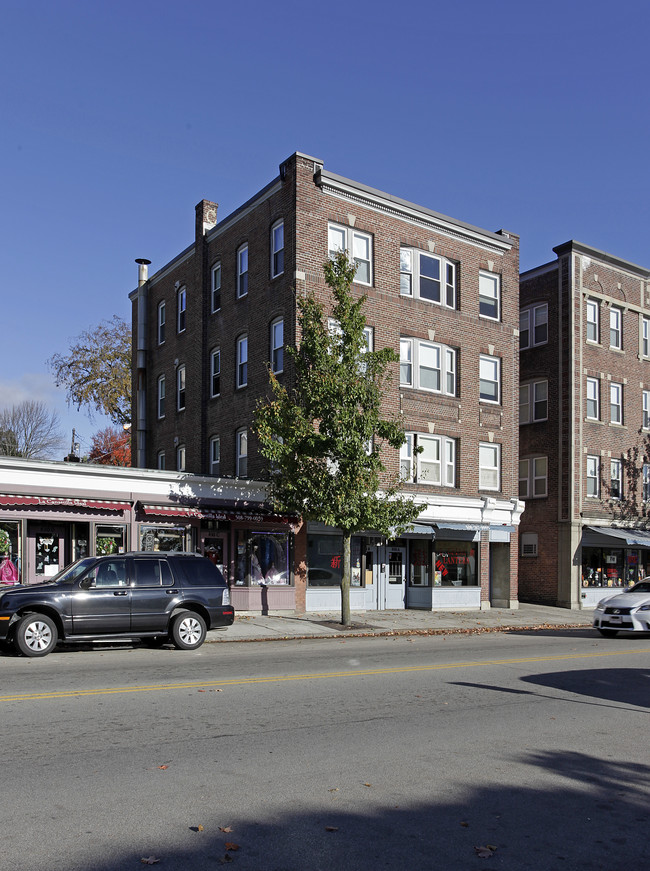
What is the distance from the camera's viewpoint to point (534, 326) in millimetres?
36156

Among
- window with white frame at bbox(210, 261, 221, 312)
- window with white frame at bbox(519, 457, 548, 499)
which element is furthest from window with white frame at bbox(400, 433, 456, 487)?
window with white frame at bbox(210, 261, 221, 312)

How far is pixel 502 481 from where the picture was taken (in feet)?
103

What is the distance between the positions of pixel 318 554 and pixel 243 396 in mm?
6104

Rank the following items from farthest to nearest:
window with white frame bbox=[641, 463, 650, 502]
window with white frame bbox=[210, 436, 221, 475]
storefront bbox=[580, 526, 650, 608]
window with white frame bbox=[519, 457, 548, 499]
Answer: window with white frame bbox=[641, 463, 650, 502] → window with white frame bbox=[519, 457, 548, 499] → storefront bbox=[580, 526, 650, 608] → window with white frame bbox=[210, 436, 221, 475]

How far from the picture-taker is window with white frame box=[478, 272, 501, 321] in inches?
1239

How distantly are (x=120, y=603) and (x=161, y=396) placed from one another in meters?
20.4

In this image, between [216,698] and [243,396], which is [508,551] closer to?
[243,396]

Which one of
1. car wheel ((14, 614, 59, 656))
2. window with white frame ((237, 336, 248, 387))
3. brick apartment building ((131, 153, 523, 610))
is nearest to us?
car wheel ((14, 614, 59, 656))

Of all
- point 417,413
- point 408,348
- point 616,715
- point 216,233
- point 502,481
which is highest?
point 216,233

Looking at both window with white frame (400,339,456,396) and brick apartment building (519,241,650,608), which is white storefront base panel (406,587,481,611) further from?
window with white frame (400,339,456,396)

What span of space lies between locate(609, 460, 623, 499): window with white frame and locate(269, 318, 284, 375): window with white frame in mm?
15984

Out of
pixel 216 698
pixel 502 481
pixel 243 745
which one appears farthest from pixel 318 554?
pixel 243 745

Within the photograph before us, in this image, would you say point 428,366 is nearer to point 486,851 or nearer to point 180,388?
point 180,388

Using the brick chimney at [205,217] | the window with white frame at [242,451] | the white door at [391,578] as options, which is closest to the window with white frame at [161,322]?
the brick chimney at [205,217]
